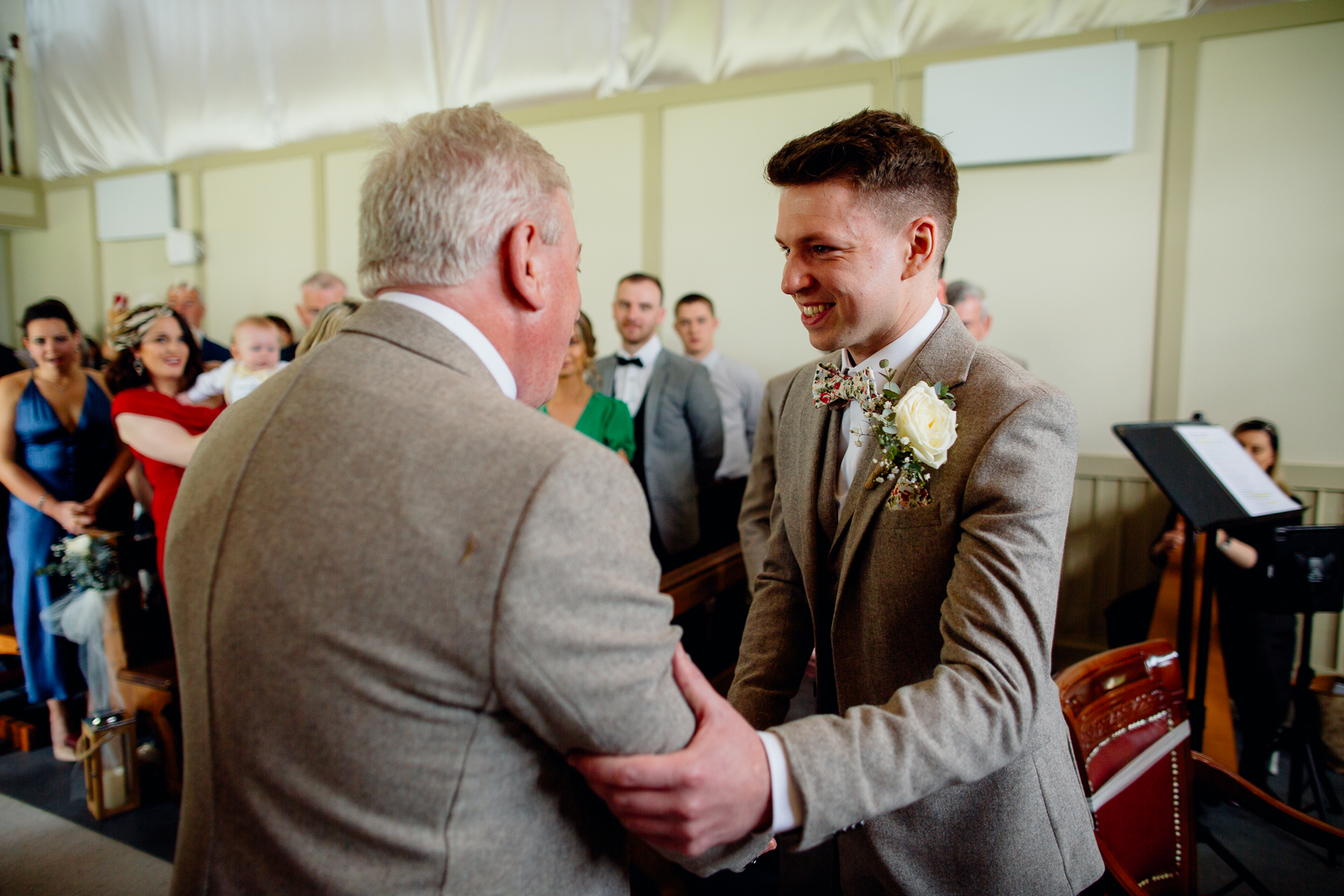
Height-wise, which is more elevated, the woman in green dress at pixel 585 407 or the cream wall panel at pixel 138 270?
the cream wall panel at pixel 138 270

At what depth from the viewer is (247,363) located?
3.70 m

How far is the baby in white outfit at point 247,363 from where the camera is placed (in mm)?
3656

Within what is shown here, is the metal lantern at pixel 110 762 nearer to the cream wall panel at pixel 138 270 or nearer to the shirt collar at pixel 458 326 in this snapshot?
the shirt collar at pixel 458 326

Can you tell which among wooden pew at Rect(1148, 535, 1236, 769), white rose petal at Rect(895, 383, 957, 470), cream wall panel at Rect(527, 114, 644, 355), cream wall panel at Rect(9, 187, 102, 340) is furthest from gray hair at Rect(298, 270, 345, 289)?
wooden pew at Rect(1148, 535, 1236, 769)

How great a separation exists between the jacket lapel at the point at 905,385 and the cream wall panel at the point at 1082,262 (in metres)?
3.51

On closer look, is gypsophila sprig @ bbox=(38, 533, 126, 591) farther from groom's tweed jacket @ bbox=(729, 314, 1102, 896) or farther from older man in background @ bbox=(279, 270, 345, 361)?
groom's tweed jacket @ bbox=(729, 314, 1102, 896)

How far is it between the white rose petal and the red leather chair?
64 centimetres

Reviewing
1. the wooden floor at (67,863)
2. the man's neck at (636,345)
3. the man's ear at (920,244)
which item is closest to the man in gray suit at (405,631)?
the man's ear at (920,244)

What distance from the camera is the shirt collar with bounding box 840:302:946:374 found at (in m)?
1.27

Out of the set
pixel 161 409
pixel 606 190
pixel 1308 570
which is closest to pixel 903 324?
pixel 1308 570

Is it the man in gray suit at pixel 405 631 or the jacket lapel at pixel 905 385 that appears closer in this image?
the man in gray suit at pixel 405 631

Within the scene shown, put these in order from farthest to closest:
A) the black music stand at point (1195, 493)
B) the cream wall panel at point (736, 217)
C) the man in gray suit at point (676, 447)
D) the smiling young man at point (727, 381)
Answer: the cream wall panel at point (736, 217) → the smiling young man at point (727, 381) → the man in gray suit at point (676, 447) → the black music stand at point (1195, 493)

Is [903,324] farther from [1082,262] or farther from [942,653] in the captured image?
[1082,262]

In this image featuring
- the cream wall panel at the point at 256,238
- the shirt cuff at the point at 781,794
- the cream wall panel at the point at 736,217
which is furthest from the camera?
the cream wall panel at the point at 256,238
